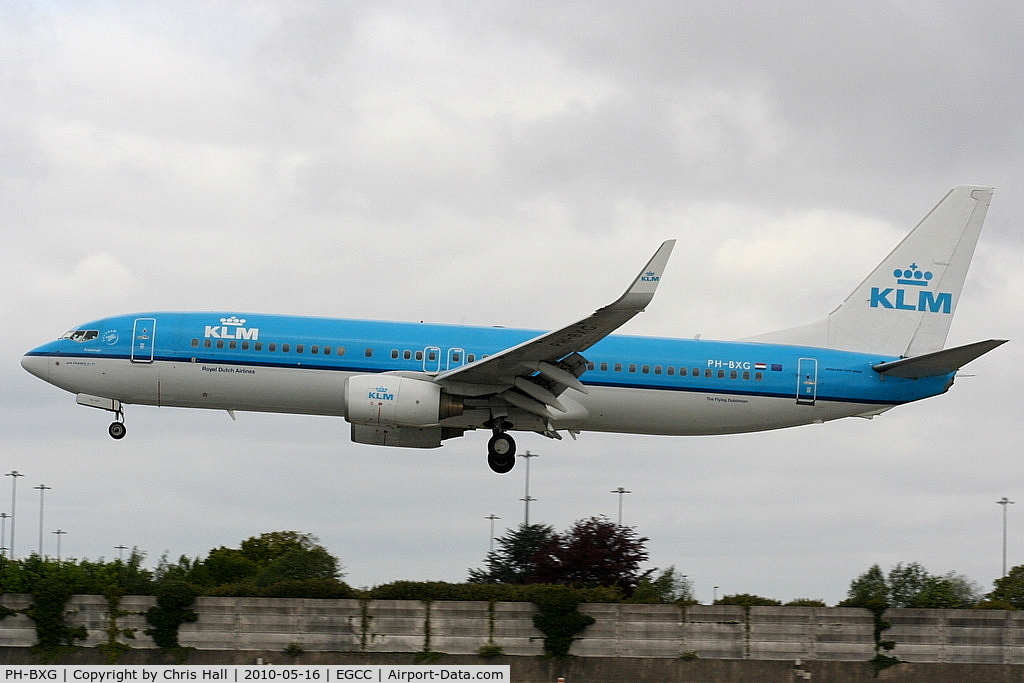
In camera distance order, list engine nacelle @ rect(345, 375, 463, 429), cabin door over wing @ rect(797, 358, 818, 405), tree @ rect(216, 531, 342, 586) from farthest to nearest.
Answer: tree @ rect(216, 531, 342, 586) → cabin door over wing @ rect(797, 358, 818, 405) → engine nacelle @ rect(345, 375, 463, 429)

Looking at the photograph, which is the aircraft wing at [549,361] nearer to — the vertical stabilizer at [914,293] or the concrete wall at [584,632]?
the concrete wall at [584,632]

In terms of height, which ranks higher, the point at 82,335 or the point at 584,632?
the point at 82,335

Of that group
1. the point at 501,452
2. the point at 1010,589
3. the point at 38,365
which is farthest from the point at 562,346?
the point at 1010,589

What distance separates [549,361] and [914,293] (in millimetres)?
13633

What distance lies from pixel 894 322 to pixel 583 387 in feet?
37.3

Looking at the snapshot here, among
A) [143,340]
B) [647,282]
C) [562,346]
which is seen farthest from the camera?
[143,340]

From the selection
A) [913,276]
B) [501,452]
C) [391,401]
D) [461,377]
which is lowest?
[501,452]

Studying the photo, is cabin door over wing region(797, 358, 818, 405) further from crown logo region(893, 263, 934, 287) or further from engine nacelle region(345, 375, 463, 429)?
engine nacelle region(345, 375, 463, 429)

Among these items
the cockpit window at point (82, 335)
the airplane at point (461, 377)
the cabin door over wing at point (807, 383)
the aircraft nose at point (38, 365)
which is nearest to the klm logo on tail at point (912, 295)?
the airplane at point (461, 377)

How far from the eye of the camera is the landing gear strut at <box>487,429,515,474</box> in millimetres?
40469

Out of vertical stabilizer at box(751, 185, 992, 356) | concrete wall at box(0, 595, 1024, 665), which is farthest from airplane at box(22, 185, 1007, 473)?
concrete wall at box(0, 595, 1024, 665)

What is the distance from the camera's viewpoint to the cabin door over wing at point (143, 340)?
4016 cm

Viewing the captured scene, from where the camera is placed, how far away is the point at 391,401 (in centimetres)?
3809

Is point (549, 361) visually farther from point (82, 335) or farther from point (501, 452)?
point (82, 335)
